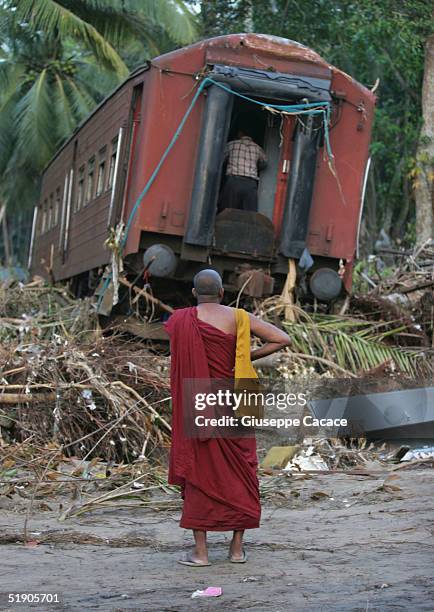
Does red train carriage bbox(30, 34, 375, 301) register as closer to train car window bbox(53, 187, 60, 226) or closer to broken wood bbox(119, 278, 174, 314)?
broken wood bbox(119, 278, 174, 314)

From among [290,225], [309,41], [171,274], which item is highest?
[309,41]

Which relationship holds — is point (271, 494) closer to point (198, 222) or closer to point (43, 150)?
point (198, 222)

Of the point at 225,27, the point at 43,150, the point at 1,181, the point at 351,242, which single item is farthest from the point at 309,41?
the point at 351,242

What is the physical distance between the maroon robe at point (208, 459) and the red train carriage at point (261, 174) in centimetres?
551

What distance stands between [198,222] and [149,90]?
1.55 meters

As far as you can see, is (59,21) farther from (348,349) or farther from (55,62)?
(348,349)

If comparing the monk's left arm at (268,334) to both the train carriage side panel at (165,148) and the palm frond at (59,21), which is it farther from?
the palm frond at (59,21)

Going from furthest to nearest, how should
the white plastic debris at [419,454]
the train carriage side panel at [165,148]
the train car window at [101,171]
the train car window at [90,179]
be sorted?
1. the train car window at [90,179]
2. the train car window at [101,171]
3. the train carriage side panel at [165,148]
4. the white plastic debris at [419,454]

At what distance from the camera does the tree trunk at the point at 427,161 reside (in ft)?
66.6

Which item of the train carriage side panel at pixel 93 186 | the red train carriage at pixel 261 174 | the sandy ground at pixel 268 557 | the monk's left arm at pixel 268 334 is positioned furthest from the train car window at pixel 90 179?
the monk's left arm at pixel 268 334

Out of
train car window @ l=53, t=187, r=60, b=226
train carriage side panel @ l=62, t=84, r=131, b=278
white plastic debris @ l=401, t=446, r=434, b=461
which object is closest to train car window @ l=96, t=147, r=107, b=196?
train carriage side panel @ l=62, t=84, r=131, b=278

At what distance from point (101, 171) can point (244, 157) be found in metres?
3.04

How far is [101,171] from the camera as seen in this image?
1391 centimetres

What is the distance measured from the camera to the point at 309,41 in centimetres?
2456
